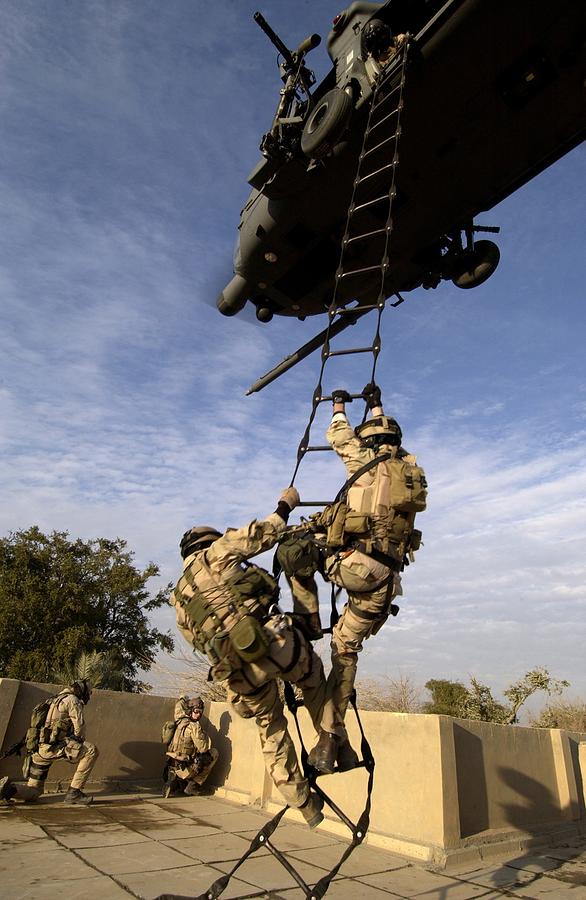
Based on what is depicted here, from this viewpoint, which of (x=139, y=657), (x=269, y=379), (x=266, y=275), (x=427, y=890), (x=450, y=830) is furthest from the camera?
(x=139, y=657)

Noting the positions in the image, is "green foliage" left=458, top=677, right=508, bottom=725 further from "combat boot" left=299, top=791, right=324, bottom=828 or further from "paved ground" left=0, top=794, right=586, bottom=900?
"combat boot" left=299, top=791, right=324, bottom=828

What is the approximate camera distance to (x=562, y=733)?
8859mm

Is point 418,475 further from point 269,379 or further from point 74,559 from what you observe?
point 74,559

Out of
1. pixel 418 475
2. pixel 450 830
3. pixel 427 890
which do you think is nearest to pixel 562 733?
pixel 450 830

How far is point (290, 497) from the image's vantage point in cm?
388

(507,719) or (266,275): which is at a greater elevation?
(266,275)

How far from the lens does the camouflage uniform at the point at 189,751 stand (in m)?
9.06

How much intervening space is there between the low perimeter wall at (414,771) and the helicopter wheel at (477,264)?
6784 millimetres

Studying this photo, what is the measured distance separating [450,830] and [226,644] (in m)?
4.55

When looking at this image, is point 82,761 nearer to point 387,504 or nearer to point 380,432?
point 387,504

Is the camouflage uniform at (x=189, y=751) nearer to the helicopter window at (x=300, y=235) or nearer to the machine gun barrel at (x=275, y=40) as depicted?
the helicopter window at (x=300, y=235)

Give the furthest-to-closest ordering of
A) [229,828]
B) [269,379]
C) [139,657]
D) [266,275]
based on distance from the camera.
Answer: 1. [139,657]
2. [266,275]
3. [269,379]
4. [229,828]

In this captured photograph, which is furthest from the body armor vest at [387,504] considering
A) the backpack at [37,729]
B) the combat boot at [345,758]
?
the backpack at [37,729]

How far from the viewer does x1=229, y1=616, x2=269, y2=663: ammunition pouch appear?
11.1 ft
